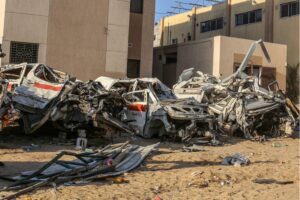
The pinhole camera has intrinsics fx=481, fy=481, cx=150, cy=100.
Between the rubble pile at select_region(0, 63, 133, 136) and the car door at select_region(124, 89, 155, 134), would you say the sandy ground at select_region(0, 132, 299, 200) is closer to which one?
the rubble pile at select_region(0, 63, 133, 136)

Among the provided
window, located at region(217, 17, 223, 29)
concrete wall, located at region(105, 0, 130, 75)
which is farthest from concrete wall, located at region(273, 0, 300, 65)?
concrete wall, located at region(105, 0, 130, 75)

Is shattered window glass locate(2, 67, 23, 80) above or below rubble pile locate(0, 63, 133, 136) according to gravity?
above

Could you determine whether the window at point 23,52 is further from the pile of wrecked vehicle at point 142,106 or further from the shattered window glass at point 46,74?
the shattered window glass at point 46,74

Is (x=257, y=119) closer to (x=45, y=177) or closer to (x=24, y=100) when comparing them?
(x=24, y=100)

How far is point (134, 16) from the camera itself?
2473 cm

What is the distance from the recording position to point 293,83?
111 ft

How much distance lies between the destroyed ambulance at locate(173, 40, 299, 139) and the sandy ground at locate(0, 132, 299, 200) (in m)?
2.83

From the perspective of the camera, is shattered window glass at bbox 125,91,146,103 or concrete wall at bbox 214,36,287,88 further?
concrete wall at bbox 214,36,287,88

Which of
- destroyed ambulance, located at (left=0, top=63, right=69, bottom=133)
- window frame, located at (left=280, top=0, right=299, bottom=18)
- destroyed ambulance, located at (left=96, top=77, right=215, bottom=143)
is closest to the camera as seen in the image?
destroyed ambulance, located at (left=0, top=63, right=69, bottom=133)

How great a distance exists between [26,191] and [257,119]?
37.8ft

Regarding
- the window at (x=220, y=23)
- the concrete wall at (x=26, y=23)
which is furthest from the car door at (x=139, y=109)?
the window at (x=220, y=23)

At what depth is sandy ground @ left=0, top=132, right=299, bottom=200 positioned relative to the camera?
25.5 feet

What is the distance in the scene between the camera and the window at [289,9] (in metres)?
34.7

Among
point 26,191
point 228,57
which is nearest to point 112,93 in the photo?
point 26,191
